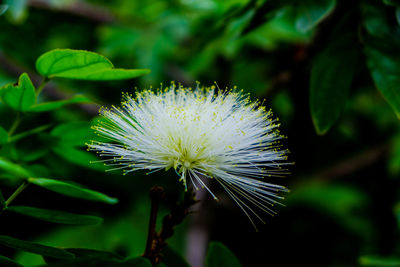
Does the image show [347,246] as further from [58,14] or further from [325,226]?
[58,14]

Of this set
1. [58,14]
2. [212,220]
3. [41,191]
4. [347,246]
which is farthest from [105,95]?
[347,246]

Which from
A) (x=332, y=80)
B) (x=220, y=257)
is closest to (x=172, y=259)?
(x=220, y=257)

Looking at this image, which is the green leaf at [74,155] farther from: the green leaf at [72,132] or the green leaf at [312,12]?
the green leaf at [312,12]

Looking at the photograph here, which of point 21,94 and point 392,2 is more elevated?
point 392,2

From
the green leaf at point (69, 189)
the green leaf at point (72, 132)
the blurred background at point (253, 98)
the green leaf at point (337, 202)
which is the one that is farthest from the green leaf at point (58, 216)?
the green leaf at point (337, 202)

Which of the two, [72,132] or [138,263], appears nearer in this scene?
[138,263]

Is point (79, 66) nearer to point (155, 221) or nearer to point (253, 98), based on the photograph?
point (155, 221)
